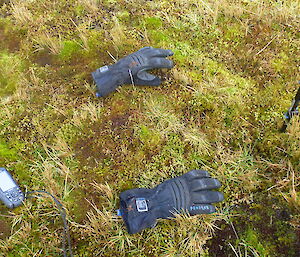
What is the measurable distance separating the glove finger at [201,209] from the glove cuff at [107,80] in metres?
2.13

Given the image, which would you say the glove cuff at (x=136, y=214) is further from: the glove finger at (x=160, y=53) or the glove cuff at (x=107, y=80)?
the glove finger at (x=160, y=53)

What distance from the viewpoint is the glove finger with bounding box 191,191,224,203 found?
3495 millimetres

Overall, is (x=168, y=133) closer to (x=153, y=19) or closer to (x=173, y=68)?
(x=173, y=68)

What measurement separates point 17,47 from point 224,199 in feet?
14.5

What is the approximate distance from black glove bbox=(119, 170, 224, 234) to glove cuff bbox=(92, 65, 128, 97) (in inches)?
64.5

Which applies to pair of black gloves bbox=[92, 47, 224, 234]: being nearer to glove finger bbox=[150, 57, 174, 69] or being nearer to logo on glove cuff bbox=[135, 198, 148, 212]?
logo on glove cuff bbox=[135, 198, 148, 212]

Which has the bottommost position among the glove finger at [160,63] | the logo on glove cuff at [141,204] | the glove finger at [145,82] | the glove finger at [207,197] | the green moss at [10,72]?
the glove finger at [207,197]

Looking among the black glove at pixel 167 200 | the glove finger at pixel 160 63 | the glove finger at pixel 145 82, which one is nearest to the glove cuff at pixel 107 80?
the glove finger at pixel 145 82

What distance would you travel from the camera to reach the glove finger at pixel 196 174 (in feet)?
11.9

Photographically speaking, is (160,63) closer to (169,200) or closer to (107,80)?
(107,80)

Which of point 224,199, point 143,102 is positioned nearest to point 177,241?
point 224,199

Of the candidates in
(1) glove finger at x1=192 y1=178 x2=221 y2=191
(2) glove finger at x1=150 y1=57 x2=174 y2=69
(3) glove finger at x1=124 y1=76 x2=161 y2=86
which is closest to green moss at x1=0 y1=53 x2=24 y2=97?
(3) glove finger at x1=124 y1=76 x2=161 y2=86

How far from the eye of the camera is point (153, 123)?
423 cm

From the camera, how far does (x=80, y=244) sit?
11.2ft
